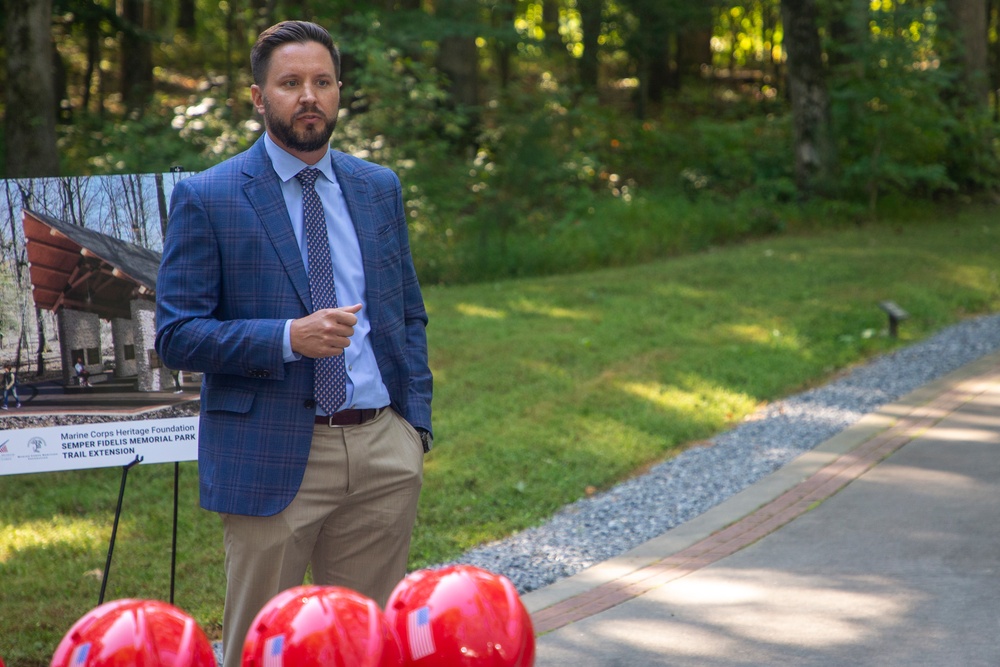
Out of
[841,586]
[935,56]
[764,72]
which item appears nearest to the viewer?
[841,586]

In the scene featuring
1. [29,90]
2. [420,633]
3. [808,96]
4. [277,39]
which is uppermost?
[29,90]

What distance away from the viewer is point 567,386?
28.9 ft

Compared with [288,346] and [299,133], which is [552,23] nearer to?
[299,133]

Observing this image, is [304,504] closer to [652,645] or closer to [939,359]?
[652,645]

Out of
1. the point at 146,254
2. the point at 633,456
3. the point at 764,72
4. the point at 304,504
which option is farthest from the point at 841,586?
the point at 764,72

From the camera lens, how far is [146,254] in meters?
4.42

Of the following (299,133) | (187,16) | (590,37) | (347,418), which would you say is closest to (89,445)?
(347,418)

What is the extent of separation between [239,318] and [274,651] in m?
1.22

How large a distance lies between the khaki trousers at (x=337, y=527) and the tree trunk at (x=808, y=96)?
16.4 metres

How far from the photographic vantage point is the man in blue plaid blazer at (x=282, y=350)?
2836mm

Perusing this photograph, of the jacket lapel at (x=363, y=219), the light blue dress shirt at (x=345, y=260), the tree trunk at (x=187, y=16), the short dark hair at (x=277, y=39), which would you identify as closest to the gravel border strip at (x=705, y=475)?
the light blue dress shirt at (x=345, y=260)

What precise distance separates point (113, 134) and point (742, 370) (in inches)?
350

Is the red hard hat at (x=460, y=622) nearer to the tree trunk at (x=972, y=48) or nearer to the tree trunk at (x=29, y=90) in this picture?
the tree trunk at (x=29, y=90)

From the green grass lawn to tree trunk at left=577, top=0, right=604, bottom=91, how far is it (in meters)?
11.4
